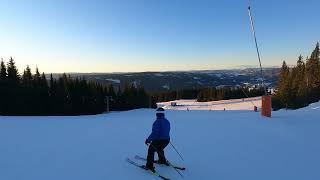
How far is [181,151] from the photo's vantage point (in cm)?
1186

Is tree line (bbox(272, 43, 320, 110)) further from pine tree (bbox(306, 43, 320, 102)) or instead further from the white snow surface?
the white snow surface

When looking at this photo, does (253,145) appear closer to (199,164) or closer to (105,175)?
(199,164)

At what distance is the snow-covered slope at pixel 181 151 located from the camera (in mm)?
9133

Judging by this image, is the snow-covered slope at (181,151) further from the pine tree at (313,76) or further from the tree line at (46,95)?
the pine tree at (313,76)

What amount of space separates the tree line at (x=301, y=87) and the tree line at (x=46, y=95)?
3931 cm

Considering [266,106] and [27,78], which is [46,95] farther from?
[266,106]

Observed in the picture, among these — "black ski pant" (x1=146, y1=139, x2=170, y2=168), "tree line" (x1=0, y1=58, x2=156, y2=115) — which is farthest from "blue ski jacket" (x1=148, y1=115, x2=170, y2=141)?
"tree line" (x1=0, y1=58, x2=156, y2=115)

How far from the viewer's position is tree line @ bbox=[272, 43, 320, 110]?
71.3 metres

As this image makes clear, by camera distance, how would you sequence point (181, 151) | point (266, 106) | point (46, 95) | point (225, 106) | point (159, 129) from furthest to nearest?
point (225, 106) → point (46, 95) → point (266, 106) → point (181, 151) → point (159, 129)

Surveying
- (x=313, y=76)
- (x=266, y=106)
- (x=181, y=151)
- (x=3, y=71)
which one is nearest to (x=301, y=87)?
(x=313, y=76)

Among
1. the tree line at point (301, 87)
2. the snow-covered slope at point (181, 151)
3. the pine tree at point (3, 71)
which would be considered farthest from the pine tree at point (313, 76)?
the pine tree at point (3, 71)

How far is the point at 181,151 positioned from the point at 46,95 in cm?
5281

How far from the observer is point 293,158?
1064cm

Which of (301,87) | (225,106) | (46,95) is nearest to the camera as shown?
(46,95)
